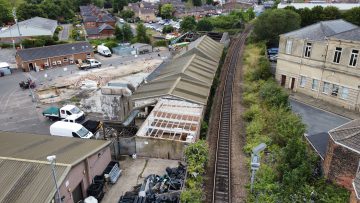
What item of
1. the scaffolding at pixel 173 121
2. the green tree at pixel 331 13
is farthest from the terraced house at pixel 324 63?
the green tree at pixel 331 13

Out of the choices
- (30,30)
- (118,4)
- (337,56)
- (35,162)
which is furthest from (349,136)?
(118,4)

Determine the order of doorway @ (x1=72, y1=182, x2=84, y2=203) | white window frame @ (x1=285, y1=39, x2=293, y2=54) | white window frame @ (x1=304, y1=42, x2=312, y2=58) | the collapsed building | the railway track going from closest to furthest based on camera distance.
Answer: doorway @ (x1=72, y1=182, x2=84, y2=203)
the railway track
the collapsed building
white window frame @ (x1=304, y1=42, x2=312, y2=58)
white window frame @ (x1=285, y1=39, x2=293, y2=54)

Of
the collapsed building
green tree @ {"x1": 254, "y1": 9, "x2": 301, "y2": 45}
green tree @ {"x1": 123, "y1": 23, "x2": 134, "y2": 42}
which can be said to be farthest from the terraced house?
green tree @ {"x1": 123, "y1": 23, "x2": 134, "y2": 42}

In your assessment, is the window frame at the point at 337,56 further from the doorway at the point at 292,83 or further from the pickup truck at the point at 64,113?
the pickup truck at the point at 64,113

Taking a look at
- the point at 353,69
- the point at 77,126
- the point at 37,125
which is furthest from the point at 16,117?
the point at 353,69

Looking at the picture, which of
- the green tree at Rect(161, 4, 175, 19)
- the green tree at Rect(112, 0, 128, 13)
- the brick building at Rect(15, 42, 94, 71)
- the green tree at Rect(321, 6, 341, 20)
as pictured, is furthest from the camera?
the green tree at Rect(112, 0, 128, 13)

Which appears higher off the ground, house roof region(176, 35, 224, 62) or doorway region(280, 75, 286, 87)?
house roof region(176, 35, 224, 62)

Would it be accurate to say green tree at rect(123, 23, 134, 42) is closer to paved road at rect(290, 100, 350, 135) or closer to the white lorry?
the white lorry
